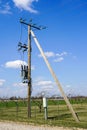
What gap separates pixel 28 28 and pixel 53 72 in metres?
5.69

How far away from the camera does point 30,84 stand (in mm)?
28266

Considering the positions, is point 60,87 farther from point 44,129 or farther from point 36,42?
point 44,129

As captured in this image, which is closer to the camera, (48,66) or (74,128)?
(74,128)

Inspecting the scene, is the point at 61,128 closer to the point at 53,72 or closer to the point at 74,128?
the point at 74,128

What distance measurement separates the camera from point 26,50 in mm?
28891

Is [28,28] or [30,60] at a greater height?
[28,28]

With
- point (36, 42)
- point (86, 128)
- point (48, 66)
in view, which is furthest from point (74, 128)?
point (36, 42)

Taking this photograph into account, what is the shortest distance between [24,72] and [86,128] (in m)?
11.5

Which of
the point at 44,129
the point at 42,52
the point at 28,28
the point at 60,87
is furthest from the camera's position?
the point at 28,28

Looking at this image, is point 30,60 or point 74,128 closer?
point 74,128

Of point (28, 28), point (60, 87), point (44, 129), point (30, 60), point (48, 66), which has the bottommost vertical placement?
point (44, 129)

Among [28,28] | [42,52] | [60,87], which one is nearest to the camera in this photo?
[60,87]

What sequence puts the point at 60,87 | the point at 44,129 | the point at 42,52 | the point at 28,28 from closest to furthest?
the point at 44,129 → the point at 60,87 → the point at 42,52 → the point at 28,28

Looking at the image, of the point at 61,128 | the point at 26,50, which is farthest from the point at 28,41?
the point at 61,128
